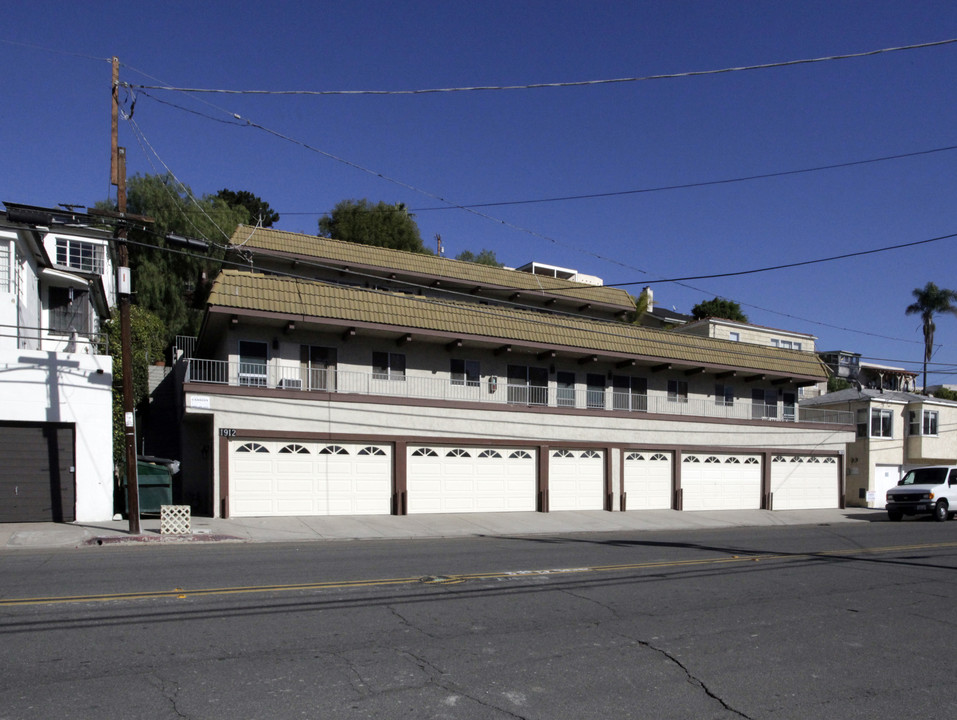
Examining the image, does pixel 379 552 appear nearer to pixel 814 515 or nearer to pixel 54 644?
pixel 54 644

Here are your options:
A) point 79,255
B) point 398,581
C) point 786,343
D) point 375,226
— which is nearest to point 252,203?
point 375,226

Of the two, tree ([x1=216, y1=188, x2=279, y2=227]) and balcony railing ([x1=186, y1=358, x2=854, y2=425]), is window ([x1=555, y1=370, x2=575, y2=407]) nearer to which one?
balcony railing ([x1=186, y1=358, x2=854, y2=425])

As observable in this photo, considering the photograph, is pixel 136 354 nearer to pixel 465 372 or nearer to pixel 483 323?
pixel 465 372

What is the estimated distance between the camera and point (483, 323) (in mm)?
28594

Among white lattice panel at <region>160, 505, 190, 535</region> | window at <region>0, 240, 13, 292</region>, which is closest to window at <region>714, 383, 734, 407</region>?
white lattice panel at <region>160, 505, 190, 535</region>

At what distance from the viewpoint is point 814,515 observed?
33062 mm

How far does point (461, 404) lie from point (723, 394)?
577 inches

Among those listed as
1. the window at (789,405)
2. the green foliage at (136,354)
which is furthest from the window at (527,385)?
the window at (789,405)

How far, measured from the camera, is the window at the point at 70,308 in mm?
26484

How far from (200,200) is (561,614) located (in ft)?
134

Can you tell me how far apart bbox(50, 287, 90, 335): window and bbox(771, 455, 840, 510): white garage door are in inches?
1123

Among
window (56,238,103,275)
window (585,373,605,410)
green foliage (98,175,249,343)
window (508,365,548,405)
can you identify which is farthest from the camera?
green foliage (98,175,249,343)

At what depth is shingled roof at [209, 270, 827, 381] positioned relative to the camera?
24.5m

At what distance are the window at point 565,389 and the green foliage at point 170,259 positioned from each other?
20.0 meters
